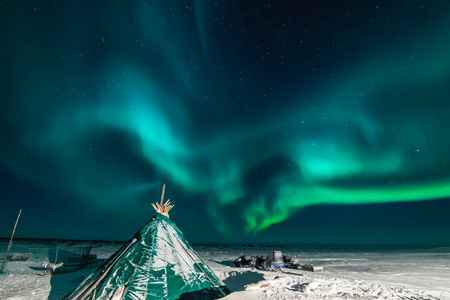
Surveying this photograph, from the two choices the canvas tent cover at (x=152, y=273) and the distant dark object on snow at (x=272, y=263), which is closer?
the canvas tent cover at (x=152, y=273)

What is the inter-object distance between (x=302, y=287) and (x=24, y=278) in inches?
522

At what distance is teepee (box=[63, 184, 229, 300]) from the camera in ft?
20.0

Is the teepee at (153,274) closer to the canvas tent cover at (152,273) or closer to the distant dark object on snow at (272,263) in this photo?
the canvas tent cover at (152,273)

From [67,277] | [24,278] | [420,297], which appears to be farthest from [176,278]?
[24,278]

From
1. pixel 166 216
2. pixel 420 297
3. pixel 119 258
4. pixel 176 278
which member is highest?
pixel 166 216

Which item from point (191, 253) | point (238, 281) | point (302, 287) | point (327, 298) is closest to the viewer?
point (327, 298)

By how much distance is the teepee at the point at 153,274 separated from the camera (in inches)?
240

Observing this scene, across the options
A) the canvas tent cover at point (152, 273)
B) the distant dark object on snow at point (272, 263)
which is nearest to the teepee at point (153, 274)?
the canvas tent cover at point (152, 273)

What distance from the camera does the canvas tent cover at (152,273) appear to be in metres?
6.11

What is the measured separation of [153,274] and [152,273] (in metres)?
0.04

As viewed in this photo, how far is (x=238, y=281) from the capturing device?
11312 mm

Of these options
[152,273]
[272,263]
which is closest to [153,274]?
[152,273]

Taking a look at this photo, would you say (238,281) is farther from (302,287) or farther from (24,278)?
(24,278)

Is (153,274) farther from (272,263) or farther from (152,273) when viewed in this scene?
(272,263)
